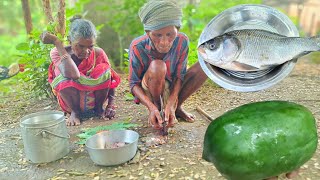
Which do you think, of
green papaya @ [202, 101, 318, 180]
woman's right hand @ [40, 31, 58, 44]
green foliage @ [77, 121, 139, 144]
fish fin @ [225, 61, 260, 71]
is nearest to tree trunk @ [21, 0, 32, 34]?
woman's right hand @ [40, 31, 58, 44]

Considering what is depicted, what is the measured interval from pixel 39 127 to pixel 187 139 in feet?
3.81

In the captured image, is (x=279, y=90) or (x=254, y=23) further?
(x=279, y=90)

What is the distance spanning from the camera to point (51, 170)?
7.63 ft

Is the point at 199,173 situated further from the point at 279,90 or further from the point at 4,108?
the point at 4,108

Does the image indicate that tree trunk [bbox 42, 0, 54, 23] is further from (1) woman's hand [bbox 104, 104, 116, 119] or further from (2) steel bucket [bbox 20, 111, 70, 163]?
(2) steel bucket [bbox 20, 111, 70, 163]

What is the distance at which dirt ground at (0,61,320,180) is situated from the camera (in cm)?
221

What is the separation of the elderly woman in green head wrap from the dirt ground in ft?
0.83

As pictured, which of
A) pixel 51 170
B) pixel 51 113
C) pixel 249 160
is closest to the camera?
pixel 249 160

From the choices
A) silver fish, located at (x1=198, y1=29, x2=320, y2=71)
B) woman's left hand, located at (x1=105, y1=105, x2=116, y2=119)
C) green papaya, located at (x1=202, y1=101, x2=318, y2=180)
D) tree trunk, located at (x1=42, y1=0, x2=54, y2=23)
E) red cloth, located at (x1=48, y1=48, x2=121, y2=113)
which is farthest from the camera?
tree trunk, located at (x1=42, y1=0, x2=54, y2=23)

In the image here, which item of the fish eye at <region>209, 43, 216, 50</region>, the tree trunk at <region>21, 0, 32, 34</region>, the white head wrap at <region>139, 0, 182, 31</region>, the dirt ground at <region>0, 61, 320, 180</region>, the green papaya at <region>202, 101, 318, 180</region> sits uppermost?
the tree trunk at <region>21, 0, 32, 34</region>

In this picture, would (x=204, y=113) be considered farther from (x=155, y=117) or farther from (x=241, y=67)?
(x=241, y=67)

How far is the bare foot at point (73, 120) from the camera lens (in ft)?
10.4

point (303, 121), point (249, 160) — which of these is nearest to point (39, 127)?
point (249, 160)

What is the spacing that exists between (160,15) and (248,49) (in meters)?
1.04
